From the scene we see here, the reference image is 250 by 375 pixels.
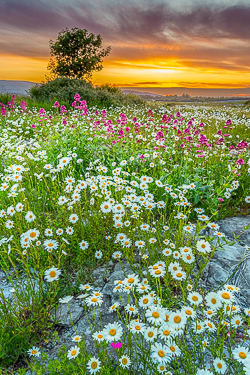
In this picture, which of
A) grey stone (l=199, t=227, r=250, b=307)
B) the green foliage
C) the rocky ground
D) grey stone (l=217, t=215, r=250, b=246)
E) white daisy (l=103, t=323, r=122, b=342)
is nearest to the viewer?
white daisy (l=103, t=323, r=122, b=342)

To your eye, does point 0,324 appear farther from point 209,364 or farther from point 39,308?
point 209,364

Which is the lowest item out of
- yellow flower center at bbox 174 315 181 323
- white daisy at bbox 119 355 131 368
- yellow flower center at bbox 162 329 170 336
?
white daisy at bbox 119 355 131 368

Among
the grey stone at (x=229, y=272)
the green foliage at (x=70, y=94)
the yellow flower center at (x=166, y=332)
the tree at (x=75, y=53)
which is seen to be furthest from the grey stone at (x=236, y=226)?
the tree at (x=75, y=53)

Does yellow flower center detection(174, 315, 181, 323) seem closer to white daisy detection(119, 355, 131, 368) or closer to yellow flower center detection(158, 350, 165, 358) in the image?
yellow flower center detection(158, 350, 165, 358)

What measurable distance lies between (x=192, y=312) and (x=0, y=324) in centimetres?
152

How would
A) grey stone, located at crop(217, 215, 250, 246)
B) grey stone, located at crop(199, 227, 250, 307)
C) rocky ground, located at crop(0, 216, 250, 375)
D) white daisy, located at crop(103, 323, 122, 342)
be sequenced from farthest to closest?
1. grey stone, located at crop(217, 215, 250, 246)
2. grey stone, located at crop(199, 227, 250, 307)
3. rocky ground, located at crop(0, 216, 250, 375)
4. white daisy, located at crop(103, 323, 122, 342)

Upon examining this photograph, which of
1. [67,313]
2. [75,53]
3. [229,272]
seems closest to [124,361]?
[67,313]

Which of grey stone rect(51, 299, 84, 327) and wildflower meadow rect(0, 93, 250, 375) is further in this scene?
grey stone rect(51, 299, 84, 327)

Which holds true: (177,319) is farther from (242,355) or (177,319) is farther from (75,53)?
(75,53)

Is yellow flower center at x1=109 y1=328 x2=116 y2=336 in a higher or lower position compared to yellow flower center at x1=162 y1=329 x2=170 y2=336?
lower

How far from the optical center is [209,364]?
1.67 meters

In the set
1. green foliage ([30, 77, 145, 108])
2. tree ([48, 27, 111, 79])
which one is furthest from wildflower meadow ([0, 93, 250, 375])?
tree ([48, 27, 111, 79])

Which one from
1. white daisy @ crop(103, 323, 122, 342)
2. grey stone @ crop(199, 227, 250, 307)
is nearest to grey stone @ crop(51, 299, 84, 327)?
white daisy @ crop(103, 323, 122, 342)

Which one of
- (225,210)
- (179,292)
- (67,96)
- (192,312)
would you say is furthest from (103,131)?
(67,96)
